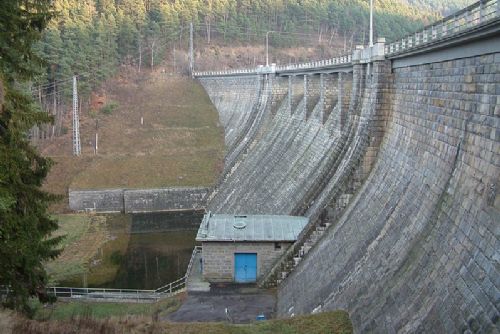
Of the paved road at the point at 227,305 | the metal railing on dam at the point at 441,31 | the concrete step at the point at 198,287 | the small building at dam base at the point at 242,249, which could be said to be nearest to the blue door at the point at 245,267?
the small building at dam base at the point at 242,249

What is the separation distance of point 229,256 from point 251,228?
1.54m

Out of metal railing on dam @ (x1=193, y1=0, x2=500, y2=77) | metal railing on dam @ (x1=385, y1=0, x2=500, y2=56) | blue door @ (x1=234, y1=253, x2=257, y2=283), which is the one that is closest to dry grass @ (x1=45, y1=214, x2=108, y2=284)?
blue door @ (x1=234, y1=253, x2=257, y2=283)

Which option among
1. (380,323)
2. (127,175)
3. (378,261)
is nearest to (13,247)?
(380,323)

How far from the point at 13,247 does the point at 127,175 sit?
3455 cm

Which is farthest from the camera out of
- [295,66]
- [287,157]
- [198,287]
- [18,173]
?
[295,66]

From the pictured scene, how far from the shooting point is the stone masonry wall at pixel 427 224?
10164 millimetres

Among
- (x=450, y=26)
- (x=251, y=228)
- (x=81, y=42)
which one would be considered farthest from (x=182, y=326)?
(x=81, y=42)

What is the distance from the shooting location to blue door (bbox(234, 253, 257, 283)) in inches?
908

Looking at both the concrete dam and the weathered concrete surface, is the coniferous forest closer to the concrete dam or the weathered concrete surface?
the concrete dam

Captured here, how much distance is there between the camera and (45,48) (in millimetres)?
57281

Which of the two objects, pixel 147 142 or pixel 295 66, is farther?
pixel 147 142

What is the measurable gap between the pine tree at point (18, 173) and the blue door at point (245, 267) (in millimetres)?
10925

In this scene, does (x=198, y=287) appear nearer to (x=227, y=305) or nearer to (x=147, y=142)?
(x=227, y=305)

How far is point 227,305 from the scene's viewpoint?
20609mm
